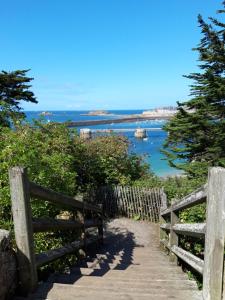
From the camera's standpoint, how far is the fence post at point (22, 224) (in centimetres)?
326

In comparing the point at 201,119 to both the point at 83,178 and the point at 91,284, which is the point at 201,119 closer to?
the point at 83,178

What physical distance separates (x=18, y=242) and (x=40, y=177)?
3158 millimetres

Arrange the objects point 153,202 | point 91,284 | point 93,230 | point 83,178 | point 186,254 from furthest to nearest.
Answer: point 83,178 → point 153,202 → point 93,230 → point 186,254 → point 91,284

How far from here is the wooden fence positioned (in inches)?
580

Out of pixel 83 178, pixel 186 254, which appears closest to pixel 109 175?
pixel 83 178

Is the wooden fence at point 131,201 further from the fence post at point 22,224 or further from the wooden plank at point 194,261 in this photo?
the fence post at point 22,224

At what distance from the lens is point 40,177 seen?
21.0ft

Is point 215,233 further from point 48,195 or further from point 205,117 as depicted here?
point 205,117

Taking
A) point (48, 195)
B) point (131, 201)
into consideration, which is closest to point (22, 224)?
point (48, 195)

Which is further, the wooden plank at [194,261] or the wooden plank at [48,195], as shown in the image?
the wooden plank at [48,195]

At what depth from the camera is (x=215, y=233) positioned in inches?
115

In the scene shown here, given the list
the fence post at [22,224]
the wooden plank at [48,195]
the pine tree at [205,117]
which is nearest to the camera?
the fence post at [22,224]

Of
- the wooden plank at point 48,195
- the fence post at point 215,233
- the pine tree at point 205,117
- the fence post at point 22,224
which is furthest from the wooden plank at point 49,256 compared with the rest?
the pine tree at point 205,117

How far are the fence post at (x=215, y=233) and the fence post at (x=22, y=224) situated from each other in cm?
159
